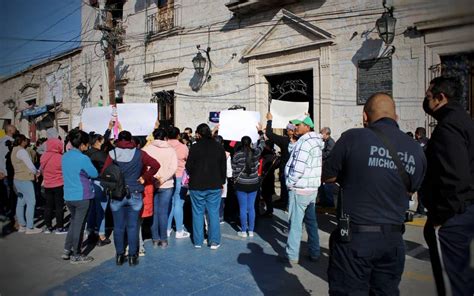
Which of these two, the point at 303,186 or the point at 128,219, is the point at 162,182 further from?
the point at 303,186

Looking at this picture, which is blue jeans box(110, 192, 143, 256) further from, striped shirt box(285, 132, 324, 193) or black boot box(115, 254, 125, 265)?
striped shirt box(285, 132, 324, 193)

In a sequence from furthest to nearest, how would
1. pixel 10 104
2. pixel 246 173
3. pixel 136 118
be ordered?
pixel 136 118 < pixel 246 173 < pixel 10 104

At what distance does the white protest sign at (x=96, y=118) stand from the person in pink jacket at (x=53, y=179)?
2.59ft

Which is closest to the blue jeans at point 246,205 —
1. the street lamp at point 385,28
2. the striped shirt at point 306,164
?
the striped shirt at point 306,164

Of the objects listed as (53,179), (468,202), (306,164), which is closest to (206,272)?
(306,164)

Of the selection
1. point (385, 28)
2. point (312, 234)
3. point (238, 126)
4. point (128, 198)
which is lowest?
point (312, 234)

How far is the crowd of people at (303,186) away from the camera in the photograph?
2.17 meters

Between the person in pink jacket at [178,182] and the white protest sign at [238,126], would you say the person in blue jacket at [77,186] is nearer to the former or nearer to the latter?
the person in pink jacket at [178,182]

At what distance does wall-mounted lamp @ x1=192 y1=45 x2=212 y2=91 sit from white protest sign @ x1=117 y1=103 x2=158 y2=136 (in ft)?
19.6

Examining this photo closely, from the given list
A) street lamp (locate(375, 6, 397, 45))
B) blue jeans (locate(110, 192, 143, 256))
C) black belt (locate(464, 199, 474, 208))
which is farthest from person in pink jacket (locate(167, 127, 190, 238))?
street lamp (locate(375, 6, 397, 45))

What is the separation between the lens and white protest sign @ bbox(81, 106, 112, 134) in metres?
6.36

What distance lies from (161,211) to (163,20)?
10.3m

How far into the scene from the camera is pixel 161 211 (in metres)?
5.30

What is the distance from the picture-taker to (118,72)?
15516mm
